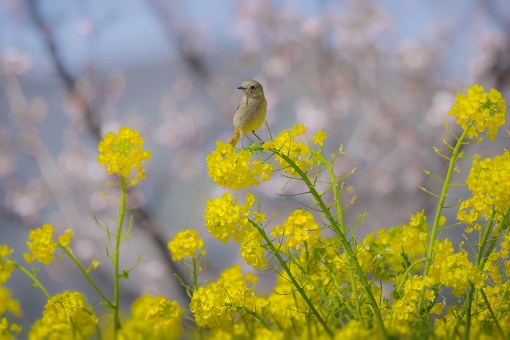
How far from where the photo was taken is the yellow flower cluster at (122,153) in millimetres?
727

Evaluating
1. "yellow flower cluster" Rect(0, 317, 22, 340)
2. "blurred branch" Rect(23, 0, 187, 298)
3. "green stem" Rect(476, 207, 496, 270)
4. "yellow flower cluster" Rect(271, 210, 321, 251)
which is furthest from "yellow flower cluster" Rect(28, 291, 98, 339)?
"blurred branch" Rect(23, 0, 187, 298)

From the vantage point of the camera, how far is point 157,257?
2521mm

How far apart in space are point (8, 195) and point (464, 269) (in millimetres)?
2356

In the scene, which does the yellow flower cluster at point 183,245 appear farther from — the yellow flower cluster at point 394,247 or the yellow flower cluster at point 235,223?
the yellow flower cluster at point 394,247

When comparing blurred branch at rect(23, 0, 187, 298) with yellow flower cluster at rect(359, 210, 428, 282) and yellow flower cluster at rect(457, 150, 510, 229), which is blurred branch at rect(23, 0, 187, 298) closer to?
yellow flower cluster at rect(359, 210, 428, 282)

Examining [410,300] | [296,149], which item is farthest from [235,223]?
[410,300]

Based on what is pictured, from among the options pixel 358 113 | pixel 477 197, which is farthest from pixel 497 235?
pixel 358 113

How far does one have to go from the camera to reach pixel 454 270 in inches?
25.7

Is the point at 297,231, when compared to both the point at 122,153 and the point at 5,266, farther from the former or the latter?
the point at 5,266

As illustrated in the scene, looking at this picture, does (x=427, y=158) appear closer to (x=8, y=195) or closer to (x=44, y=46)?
(x=44, y=46)

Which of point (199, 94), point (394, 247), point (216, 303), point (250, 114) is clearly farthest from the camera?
point (199, 94)

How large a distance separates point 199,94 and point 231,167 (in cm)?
191

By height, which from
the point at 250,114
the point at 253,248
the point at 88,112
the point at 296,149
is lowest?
the point at 253,248

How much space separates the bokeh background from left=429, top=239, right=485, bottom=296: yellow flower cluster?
1701 millimetres
